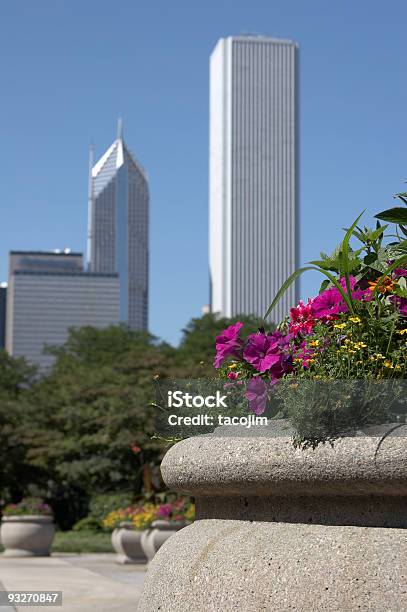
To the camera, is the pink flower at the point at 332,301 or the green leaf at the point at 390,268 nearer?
the green leaf at the point at 390,268

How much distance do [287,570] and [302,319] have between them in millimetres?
1281

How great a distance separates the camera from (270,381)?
13.7 ft

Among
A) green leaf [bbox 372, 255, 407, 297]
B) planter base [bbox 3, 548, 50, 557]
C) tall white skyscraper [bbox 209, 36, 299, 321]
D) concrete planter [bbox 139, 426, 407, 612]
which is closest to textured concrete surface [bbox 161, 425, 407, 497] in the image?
concrete planter [bbox 139, 426, 407, 612]

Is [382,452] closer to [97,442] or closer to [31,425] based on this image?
[97,442]

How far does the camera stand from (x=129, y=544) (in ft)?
64.0

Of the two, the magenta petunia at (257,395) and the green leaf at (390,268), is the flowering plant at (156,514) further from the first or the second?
the green leaf at (390,268)

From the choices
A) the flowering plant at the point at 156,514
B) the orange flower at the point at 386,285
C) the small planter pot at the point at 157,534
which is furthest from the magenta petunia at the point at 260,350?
the flowering plant at the point at 156,514

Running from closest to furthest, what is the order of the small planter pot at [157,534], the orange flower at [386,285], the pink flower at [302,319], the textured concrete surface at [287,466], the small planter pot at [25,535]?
the textured concrete surface at [287,466] → the orange flower at [386,285] → the pink flower at [302,319] → the small planter pot at [157,534] → the small planter pot at [25,535]

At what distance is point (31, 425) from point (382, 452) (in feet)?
107

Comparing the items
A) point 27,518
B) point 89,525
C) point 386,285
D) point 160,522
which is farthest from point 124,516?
point 386,285

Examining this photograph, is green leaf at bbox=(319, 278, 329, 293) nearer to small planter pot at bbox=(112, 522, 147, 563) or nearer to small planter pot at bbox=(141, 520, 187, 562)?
→ small planter pot at bbox=(141, 520, 187, 562)

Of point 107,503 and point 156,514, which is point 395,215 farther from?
point 107,503

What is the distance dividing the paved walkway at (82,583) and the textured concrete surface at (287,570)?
527 centimetres

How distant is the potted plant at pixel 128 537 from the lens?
19500mm
